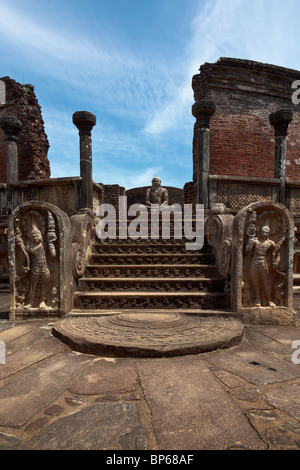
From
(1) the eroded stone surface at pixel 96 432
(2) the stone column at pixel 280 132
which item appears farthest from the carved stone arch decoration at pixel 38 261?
(2) the stone column at pixel 280 132

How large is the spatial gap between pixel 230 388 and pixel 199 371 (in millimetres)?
310

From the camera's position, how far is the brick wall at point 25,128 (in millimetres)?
11195

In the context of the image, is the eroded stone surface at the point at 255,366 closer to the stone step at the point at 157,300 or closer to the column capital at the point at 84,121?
the stone step at the point at 157,300

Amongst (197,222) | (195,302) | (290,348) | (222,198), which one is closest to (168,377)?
(290,348)

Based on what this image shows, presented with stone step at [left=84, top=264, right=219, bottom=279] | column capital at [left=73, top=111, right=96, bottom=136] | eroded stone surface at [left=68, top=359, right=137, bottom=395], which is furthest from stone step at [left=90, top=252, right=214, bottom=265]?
column capital at [left=73, top=111, right=96, bottom=136]

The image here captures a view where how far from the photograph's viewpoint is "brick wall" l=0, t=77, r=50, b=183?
1120 cm

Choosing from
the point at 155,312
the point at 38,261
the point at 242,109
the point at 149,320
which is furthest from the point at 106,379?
the point at 242,109

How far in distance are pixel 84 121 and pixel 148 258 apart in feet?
12.7

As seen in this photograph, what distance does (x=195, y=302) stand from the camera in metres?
3.66

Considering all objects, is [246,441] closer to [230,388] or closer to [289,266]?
[230,388]

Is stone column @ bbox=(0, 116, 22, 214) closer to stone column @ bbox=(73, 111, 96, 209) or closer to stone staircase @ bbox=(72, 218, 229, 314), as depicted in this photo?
stone column @ bbox=(73, 111, 96, 209)

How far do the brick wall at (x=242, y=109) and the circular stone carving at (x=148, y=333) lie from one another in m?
8.28

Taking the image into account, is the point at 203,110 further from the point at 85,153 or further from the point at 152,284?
the point at 152,284

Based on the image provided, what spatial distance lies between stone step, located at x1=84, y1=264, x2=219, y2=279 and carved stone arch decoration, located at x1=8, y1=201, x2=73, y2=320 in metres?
0.80
